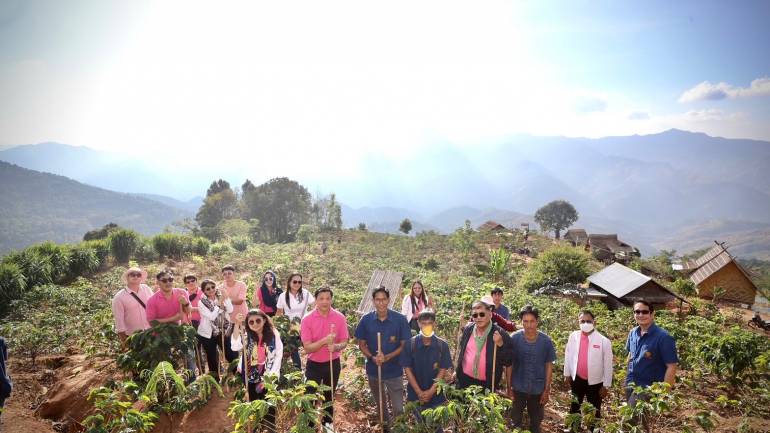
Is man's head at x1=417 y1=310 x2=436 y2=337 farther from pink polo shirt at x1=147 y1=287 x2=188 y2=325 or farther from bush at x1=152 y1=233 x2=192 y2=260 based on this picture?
bush at x1=152 y1=233 x2=192 y2=260

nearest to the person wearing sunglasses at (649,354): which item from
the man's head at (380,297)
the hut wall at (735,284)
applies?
the man's head at (380,297)

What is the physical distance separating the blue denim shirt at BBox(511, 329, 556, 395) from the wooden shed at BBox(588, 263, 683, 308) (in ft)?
32.3

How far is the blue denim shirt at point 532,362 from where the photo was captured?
4102 mm

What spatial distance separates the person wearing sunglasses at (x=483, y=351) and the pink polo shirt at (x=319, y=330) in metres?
1.45

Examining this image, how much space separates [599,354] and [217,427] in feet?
15.5

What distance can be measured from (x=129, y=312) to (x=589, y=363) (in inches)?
236

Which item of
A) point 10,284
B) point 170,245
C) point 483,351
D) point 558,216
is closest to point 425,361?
point 483,351

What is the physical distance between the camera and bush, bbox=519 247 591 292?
15.5 m

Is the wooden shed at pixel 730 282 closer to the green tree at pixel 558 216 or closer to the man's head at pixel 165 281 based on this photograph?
the man's head at pixel 165 281

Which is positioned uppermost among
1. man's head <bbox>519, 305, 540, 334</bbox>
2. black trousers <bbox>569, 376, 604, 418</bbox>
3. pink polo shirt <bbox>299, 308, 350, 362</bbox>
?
man's head <bbox>519, 305, 540, 334</bbox>

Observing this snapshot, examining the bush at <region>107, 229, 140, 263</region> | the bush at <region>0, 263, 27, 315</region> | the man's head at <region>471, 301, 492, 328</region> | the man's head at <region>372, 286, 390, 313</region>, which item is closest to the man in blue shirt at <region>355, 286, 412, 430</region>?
the man's head at <region>372, 286, 390, 313</region>

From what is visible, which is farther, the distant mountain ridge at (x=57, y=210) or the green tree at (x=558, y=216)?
the distant mountain ridge at (x=57, y=210)

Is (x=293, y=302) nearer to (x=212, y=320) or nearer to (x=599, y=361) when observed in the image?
(x=212, y=320)

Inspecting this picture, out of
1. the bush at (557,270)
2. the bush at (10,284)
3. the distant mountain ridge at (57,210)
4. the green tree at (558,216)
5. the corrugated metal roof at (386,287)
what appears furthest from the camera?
Result: the distant mountain ridge at (57,210)
